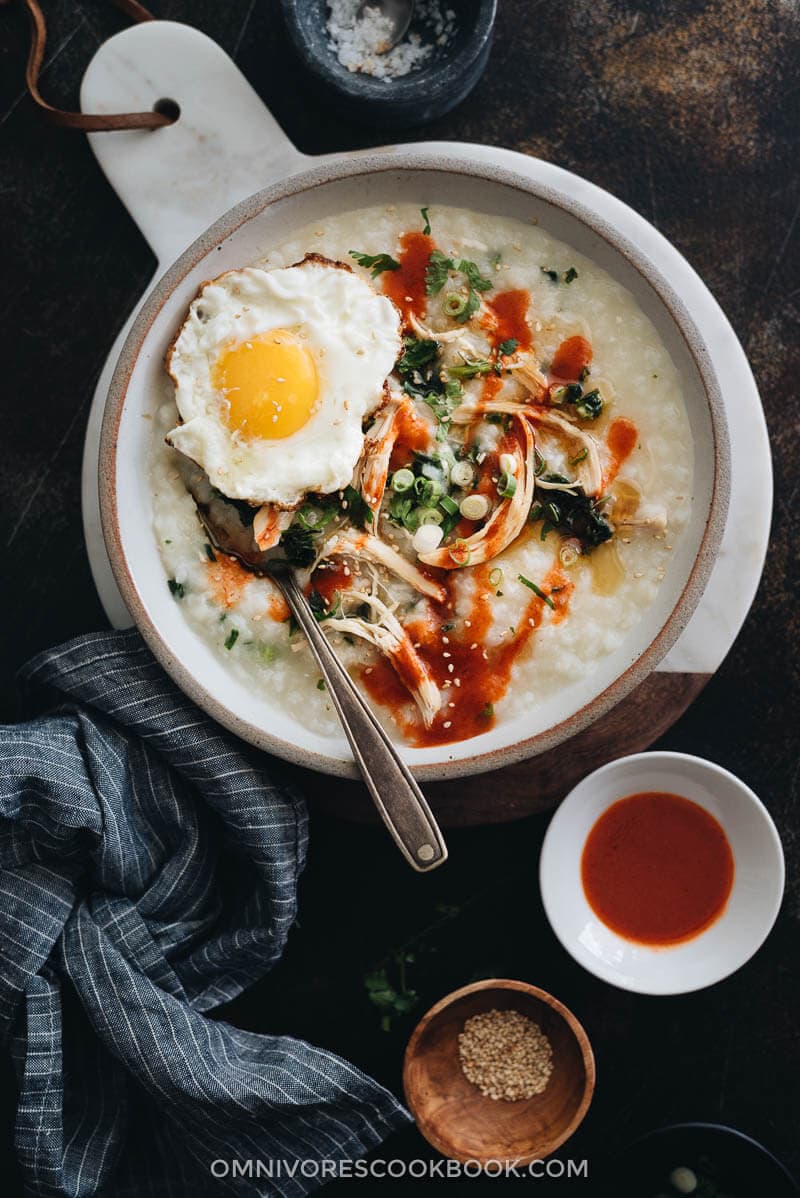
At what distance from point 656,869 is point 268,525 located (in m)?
1.69

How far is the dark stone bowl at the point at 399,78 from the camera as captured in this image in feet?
10.2

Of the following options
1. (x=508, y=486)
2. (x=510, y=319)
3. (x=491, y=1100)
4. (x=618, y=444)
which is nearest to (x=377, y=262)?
(x=510, y=319)

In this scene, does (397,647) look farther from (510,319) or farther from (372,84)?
(372,84)

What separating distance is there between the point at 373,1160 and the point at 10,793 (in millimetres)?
1778

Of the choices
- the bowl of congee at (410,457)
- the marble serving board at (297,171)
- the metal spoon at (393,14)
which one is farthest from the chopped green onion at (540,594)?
the metal spoon at (393,14)

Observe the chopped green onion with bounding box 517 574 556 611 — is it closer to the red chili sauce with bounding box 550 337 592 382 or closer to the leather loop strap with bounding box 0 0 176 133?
the red chili sauce with bounding box 550 337 592 382

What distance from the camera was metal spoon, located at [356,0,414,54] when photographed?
328cm

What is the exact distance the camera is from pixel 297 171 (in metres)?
3.22

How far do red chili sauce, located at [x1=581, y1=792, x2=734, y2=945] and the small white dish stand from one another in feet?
0.08

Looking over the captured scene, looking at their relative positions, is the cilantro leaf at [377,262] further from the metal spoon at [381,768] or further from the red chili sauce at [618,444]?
the metal spoon at [381,768]

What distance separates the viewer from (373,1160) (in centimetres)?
335

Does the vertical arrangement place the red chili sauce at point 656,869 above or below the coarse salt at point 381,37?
below

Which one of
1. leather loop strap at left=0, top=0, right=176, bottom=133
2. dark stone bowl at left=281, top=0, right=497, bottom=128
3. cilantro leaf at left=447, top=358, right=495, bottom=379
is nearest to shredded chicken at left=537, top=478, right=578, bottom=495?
cilantro leaf at left=447, top=358, right=495, bottom=379

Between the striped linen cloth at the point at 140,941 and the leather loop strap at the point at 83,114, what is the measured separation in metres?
1.66
